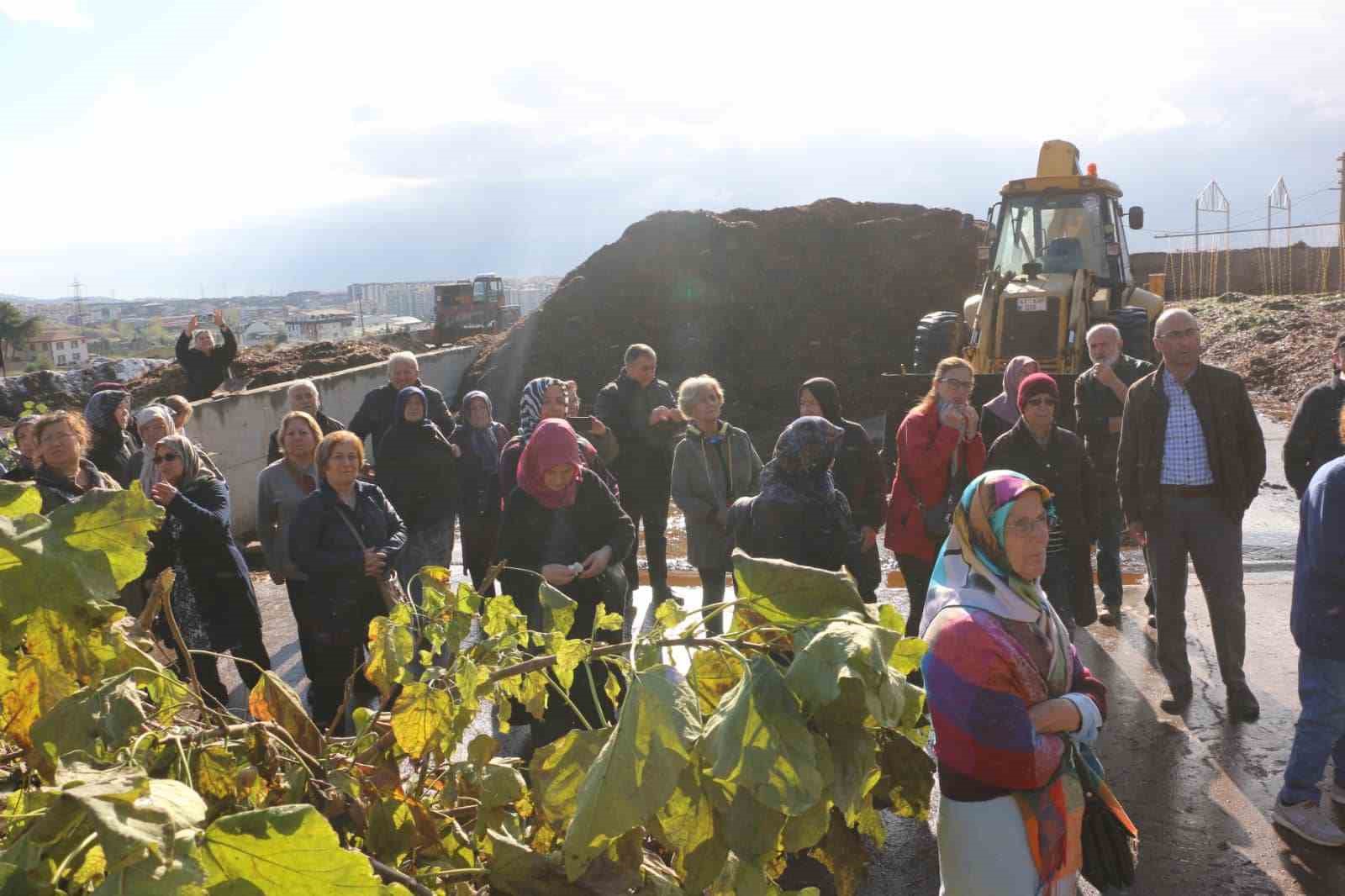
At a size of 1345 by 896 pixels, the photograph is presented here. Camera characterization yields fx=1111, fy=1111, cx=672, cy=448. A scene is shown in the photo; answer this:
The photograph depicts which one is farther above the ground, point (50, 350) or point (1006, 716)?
point (1006, 716)

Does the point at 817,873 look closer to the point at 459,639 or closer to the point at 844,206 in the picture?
the point at 459,639

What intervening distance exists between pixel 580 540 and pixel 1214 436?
10.4 feet

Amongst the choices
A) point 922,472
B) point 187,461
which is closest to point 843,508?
point 922,472

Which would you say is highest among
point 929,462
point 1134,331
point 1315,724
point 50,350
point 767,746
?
point 1134,331

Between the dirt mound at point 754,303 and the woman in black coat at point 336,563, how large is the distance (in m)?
14.1

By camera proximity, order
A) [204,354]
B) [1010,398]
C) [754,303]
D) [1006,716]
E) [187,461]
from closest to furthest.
→ 1. [1006,716]
2. [187,461]
3. [1010,398]
4. [204,354]
5. [754,303]

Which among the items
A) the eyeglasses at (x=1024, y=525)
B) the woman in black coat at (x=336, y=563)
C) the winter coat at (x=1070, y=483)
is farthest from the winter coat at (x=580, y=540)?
the eyeglasses at (x=1024, y=525)

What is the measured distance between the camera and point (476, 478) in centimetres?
779

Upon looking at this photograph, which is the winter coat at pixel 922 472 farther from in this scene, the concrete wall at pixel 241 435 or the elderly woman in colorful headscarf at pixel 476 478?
the concrete wall at pixel 241 435

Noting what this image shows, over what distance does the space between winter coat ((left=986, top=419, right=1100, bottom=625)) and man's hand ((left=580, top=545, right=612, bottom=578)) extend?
2.18m

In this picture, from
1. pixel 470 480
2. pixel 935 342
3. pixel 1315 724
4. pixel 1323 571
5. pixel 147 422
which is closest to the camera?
pixel 1323 571

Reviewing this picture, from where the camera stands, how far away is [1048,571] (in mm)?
5574

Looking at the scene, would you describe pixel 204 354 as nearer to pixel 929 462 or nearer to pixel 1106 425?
pixel 929 462

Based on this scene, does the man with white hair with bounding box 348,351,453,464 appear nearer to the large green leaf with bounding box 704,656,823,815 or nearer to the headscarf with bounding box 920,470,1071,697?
the headscarf with bounding box 920,470,1071,697
